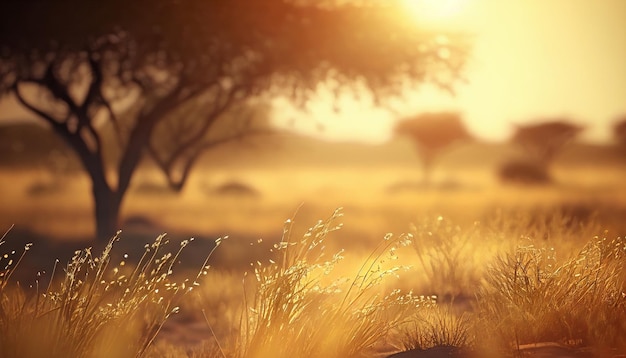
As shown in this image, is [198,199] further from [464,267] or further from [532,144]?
[464,267]

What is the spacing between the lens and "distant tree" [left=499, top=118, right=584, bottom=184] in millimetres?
40562

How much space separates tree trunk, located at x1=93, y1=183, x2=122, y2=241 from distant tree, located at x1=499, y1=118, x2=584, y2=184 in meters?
28.4

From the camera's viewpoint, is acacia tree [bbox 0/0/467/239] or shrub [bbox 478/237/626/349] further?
acacia tree [bbox 0/0/467/239]

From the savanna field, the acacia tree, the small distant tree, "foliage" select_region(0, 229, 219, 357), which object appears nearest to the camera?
"foliage" select_region(0, 229, 219, 357)

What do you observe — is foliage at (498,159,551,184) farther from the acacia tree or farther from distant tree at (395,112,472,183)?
the acacia tree

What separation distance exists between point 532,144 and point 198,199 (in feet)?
64.3

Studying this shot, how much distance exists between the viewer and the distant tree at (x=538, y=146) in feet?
133

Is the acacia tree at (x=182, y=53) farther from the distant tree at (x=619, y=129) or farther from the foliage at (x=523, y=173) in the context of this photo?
the distant tree at (x=619, y=129)

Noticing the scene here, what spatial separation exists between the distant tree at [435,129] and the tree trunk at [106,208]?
30.4m

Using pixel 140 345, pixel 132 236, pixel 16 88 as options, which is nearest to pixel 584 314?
pixel 140 345

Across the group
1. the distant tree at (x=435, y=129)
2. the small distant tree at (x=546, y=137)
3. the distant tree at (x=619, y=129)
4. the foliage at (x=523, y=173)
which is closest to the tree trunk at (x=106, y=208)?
the foliage at (x=523, y=173)


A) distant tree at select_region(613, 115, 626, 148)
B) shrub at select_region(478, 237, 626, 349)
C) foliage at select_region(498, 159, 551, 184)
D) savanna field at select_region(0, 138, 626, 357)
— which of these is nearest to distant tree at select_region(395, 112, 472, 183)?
foliage at select_region(498, 159, 551, 184)

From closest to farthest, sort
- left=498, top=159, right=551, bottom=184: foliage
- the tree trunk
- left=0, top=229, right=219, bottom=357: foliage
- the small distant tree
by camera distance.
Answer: left=0, top=229, right=219, bottom=357: foliage, the tree trunk, left=498, top=159, right=551, bottom=184: foliage, the small distant tree

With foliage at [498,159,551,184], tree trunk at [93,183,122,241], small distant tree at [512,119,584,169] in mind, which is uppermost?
small distant tree at [512,119,584,169]
